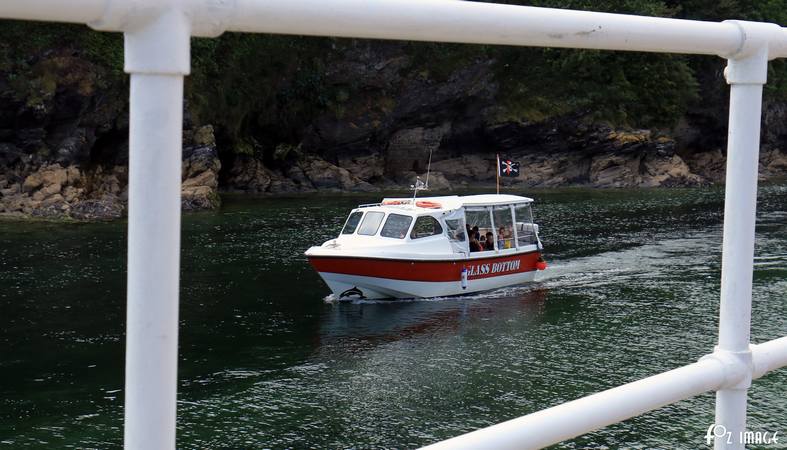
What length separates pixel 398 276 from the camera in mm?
22969

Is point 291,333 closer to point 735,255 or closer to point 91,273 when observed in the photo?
point 91,273

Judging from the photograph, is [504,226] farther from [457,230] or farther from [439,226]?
[439,226]

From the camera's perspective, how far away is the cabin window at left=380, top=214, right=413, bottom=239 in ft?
77.3

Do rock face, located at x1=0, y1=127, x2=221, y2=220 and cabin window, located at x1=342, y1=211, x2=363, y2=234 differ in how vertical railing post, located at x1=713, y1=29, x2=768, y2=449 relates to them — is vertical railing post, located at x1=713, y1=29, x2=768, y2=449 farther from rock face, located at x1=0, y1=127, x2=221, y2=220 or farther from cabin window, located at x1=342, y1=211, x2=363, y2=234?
rock face, located at x1=0, y1=127, x2=221, y2=220

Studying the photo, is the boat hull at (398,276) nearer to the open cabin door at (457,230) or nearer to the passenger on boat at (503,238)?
the open cabin door at (457,230)

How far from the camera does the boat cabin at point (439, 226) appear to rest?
23.5 metres

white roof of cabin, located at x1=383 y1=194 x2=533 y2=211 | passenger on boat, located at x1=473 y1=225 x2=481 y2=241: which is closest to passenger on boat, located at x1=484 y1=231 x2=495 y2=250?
passenger on boat, located at x1=473 y1=225 x2=481 y2=241

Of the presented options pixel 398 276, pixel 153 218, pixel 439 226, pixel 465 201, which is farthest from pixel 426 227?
pixel 153 218

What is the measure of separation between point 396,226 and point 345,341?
4.84 m

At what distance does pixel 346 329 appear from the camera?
2066 centimetres

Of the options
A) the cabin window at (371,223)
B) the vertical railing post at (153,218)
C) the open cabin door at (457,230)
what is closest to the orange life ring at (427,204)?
the open cabin door at (457,230)

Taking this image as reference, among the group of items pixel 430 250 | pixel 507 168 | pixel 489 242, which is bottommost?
pixel 430 250

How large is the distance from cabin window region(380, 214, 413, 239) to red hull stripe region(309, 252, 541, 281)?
3.06ft

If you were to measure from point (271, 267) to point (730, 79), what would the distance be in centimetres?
2484
